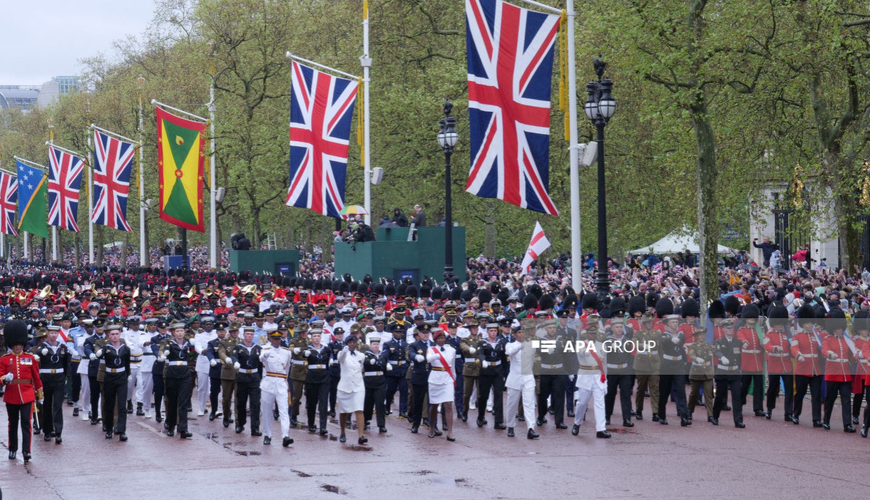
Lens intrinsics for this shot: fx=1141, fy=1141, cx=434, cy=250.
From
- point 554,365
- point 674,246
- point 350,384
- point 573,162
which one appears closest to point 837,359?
point 554,365

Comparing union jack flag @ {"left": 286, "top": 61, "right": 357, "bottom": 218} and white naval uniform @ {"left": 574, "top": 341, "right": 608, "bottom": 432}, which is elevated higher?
union jack flag @ {"left": 286, "top": 61, "right": 357, "bottom": 218}

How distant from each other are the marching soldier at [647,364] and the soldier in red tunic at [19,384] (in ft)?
27.6

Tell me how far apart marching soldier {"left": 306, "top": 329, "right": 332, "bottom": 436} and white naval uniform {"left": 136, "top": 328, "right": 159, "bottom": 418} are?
311 centimetres

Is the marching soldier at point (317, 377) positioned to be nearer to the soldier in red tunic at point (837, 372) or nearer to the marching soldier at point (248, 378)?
the marching soldier at point (248, 378)

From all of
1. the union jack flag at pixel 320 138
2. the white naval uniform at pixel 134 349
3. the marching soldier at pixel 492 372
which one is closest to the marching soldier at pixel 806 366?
the marching soldier at pixel 492 372

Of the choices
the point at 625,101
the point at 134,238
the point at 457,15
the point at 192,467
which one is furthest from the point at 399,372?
the point at 134,238

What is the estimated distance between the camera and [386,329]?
60.4 feet

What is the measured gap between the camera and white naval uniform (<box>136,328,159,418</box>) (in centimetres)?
1800

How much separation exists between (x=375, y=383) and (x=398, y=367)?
1.18 m

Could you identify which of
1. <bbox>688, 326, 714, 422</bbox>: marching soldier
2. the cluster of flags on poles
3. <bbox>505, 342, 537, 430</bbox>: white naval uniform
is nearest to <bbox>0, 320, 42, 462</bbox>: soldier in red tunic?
<bbox>505, 342, 537, 430</bbox>: white naval uniform

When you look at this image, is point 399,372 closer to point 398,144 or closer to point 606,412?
point 606,412

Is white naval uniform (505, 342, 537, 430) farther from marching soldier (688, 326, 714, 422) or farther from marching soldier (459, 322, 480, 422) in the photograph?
marching soldier (688, 326, 714, 422)

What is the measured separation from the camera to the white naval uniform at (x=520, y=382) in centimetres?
1537

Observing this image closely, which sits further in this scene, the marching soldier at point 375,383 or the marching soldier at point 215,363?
the marching soldier at point 215,363
